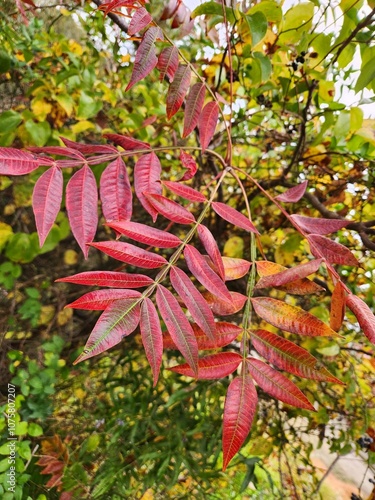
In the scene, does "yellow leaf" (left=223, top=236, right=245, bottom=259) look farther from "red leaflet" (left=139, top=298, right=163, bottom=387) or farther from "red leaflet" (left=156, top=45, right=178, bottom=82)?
"red leaflet" (left=139, top=298, right=163, bottom=387)

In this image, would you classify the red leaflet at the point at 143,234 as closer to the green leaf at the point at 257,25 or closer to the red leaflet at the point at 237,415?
the red leaflet at the point at 237,415

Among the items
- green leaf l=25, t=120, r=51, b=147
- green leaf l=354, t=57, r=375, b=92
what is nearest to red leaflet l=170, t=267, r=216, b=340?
green leaf l=354, t=57, r=375, b=92

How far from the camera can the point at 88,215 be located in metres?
0.59

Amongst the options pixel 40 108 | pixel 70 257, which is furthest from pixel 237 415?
pixel 70 257

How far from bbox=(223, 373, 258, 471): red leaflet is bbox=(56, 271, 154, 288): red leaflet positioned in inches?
7.3

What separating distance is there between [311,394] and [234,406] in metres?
1.19

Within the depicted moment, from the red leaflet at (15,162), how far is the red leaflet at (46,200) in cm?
3

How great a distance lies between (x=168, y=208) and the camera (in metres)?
0.58

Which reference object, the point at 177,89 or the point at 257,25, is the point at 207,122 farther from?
the point at 257,25

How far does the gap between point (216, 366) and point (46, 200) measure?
13.5 inches

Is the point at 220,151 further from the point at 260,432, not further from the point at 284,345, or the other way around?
the point at 284,345

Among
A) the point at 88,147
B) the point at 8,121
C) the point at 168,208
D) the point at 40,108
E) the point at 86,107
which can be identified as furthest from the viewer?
the point at 40,108

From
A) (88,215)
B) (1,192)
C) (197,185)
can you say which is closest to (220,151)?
(197,185)

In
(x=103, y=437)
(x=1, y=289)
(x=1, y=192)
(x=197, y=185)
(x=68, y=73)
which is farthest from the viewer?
(x=1, y=192)
